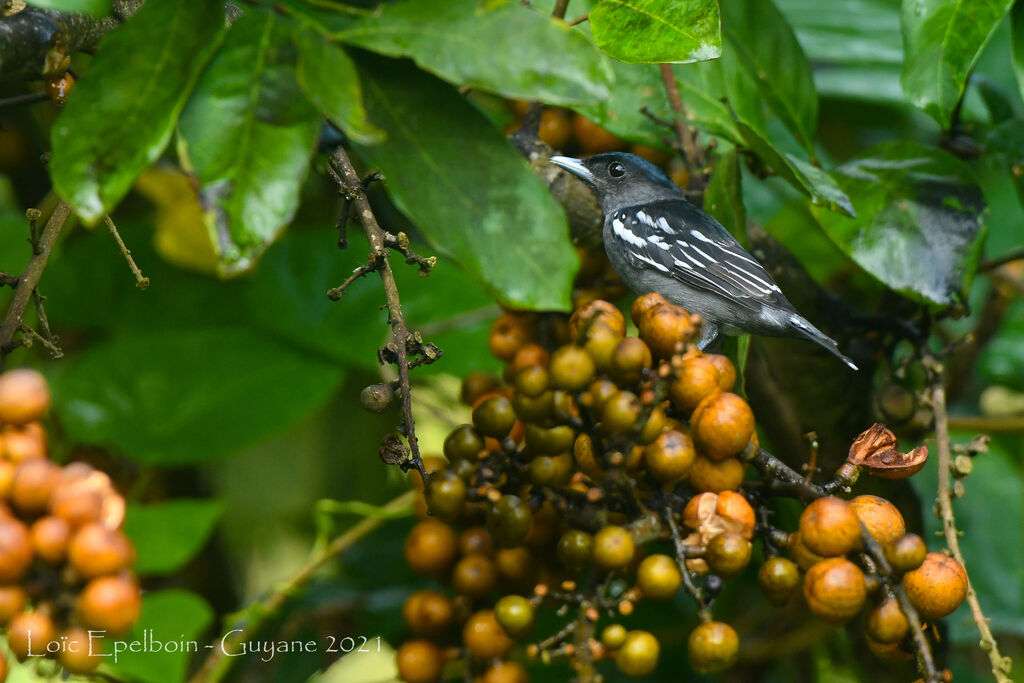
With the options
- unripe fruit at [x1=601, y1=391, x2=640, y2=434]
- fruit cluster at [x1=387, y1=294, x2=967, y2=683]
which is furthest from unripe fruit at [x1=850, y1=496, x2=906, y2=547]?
unripe fruit at [x1=601, y1=391, x2=640, y2=434]

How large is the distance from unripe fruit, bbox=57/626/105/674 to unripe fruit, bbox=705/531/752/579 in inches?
28.6

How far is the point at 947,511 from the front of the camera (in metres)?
1.47

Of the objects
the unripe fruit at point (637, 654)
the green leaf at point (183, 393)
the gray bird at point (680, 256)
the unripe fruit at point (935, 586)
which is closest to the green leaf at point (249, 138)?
the unripe fruit at point (637, 654)

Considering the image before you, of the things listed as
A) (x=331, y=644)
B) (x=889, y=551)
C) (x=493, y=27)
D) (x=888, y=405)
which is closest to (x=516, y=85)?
(x=493, y=27)

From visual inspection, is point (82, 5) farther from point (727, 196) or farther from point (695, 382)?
point (727, 196)

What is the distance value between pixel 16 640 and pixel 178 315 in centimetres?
189

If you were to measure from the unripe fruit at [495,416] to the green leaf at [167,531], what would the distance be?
123 cm

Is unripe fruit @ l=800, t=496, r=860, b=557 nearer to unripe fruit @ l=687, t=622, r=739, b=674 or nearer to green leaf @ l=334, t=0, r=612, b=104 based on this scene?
unripe fruit @ l=687, t=622, r=739, b=674

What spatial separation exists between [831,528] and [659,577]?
0.22m

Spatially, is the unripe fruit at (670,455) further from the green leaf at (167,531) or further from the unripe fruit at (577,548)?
the green leaf at (167,531)

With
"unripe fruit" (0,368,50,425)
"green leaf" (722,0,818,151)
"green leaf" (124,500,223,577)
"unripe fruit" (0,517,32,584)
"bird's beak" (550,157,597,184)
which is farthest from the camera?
"green leaf" (124,500,223,577)

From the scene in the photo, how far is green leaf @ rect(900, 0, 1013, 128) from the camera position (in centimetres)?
152

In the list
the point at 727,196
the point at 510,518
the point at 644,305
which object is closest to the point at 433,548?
the point at 510,518

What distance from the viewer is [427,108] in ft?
3.81
